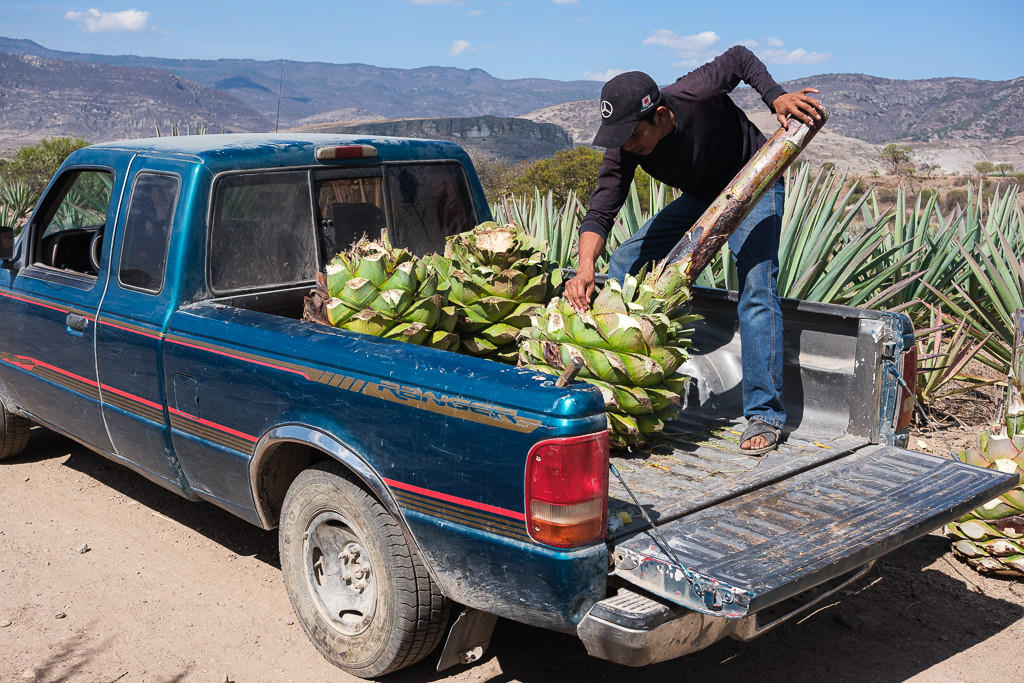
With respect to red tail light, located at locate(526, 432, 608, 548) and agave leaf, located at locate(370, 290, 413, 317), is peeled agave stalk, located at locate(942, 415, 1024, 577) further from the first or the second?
agave leaf, located at locate(370, 290, 413, 317)

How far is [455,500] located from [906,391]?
2071 mm

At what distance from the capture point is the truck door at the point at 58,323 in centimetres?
430

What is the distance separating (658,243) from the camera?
476 centimetres

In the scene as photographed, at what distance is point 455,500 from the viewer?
2795 mm

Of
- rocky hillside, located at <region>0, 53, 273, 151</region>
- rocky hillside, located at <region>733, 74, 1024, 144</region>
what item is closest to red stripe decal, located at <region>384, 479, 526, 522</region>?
rocky hillside, located at <region>733, 74, 1024, 144</region>

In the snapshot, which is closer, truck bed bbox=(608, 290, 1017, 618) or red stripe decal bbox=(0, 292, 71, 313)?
truck bed bbox=(608, 290, 1017, 618)

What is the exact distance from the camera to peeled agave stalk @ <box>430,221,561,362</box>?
388cm

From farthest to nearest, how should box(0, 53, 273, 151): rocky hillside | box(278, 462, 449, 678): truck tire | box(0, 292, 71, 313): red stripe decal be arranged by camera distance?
box(0, 53, 273, 151): rocky hillside < box(0, 292, 71, 313): red stripe decal < box(278, 462, 449, 678): truck tire

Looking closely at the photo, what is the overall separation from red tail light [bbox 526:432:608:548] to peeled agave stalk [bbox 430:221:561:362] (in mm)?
1352

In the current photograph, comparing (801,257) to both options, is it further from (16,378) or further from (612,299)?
(16,378)

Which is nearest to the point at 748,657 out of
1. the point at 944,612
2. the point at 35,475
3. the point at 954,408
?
the point at 944,612

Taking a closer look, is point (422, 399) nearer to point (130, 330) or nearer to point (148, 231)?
point (130, 330)

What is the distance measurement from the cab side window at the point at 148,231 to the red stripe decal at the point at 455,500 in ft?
5.52

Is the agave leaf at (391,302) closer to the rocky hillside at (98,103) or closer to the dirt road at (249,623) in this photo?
the dirt road at (249,623)
